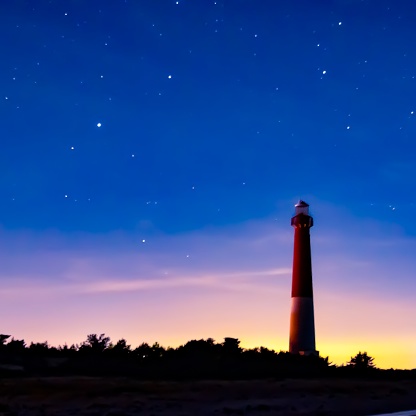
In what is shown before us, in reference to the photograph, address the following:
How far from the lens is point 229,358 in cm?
2167

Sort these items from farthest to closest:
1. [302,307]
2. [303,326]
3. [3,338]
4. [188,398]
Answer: [302,307] → [303,326] → [3,338] → [188,398]

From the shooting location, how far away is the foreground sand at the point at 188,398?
10648 mm

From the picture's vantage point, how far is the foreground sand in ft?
34.9

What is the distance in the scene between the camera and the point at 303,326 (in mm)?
39500

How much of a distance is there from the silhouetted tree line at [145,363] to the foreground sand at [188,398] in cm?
227

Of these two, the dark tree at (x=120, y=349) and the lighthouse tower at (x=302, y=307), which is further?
the lighthouse tower at (x=302, y=307)

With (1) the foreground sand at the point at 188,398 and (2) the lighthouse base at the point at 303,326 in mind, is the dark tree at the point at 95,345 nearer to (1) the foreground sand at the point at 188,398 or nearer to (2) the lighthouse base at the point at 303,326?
(1) the foreground sand at the point at 188,398

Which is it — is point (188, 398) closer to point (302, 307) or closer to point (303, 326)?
point (303, 326)

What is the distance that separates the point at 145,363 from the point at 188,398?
6979 millimetres

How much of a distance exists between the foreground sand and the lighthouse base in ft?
76.0

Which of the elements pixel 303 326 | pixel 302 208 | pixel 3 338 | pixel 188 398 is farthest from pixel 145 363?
pixel 302 208

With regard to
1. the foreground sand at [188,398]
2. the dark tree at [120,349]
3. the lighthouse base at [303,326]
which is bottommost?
the foreground sand at [188,398]

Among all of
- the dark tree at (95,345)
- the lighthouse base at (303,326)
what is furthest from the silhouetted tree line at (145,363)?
the lighthouse base at (303,326)

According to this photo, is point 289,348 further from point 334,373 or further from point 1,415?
point 1,415
